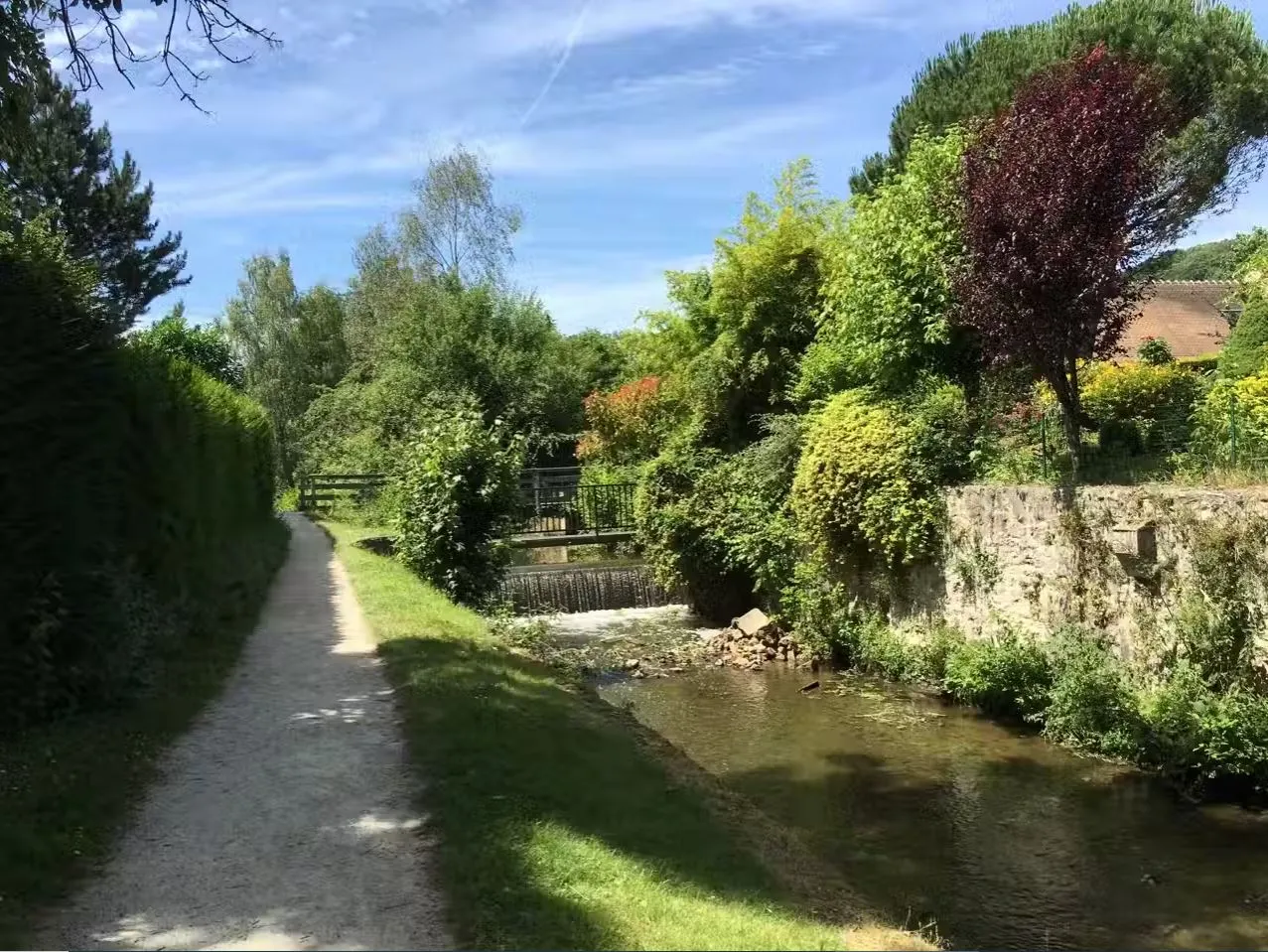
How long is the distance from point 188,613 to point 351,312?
33550 mm

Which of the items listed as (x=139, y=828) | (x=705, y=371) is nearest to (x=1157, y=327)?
(x=705, y=371)

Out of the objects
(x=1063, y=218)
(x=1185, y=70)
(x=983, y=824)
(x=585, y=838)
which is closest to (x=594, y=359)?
(x=1185, y=70)

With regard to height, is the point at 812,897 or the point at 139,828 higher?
the point at 139,828

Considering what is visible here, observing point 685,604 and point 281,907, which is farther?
point 685,604

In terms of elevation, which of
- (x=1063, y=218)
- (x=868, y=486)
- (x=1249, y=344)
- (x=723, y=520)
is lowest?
(x=723, y=520)

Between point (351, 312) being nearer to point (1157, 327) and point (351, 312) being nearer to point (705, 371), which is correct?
point (705, 371)

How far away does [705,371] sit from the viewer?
18797 millimetres

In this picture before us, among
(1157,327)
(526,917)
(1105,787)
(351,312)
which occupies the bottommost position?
(1105,787)

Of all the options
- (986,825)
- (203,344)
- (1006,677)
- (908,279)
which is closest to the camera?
(986,825)

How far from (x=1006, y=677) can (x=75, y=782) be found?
928 centimetres

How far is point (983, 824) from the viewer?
27.1 ft

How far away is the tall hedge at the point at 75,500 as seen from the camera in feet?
21.1

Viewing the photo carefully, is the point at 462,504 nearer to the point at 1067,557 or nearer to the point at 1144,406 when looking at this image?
the point at 1067,557

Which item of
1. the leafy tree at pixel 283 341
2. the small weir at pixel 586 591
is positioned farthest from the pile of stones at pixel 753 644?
the leafy tree at pixel 283 341
